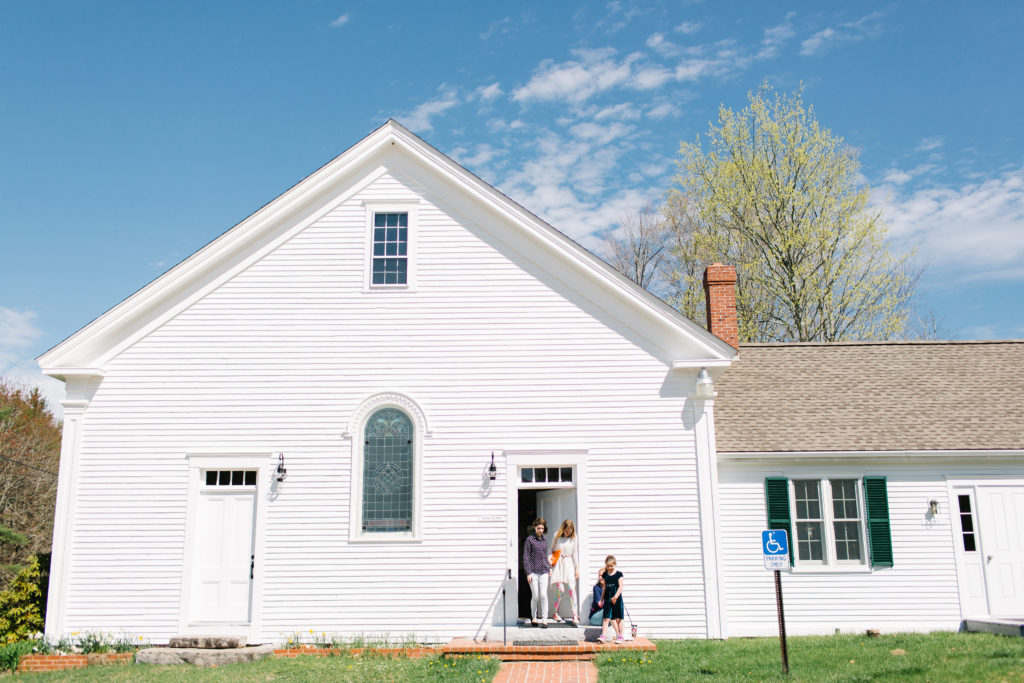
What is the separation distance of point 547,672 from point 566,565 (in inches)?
83.9

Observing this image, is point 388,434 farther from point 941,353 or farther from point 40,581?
point 941,353

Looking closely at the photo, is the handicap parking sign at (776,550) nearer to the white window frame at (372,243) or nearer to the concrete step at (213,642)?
the white window frame at (372,243)

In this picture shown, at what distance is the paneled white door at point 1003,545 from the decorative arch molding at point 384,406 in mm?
9827

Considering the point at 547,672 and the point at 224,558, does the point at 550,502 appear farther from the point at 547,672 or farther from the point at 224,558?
the point at 224,558

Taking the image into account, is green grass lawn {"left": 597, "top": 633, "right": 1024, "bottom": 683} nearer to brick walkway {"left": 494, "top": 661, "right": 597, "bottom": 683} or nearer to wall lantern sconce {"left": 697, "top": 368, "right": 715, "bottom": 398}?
brick walkway {"left": 494, "top": 661, "right": 597, "bottom": 683}

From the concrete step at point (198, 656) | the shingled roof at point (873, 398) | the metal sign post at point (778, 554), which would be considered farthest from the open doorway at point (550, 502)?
the concrete step at point (198, 656)

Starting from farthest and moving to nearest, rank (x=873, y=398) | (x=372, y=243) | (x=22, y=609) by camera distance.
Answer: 1. (x=873, y=398)
2. (x=372, y=243)
3. (x=22, y=609)

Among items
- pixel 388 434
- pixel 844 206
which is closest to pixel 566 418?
pixel 388 434

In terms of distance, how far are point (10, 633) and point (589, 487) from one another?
9.98m

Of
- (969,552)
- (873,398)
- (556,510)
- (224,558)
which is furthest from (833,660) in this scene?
(224,558)

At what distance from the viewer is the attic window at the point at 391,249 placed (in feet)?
45.5

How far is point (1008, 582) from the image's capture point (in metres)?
13.5

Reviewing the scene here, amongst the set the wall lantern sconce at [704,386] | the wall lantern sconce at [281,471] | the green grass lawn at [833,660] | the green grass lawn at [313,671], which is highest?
the wall lantern sconce at [704,386]

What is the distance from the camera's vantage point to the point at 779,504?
13555mm
